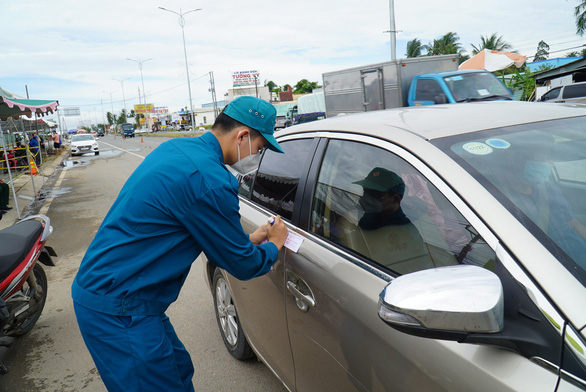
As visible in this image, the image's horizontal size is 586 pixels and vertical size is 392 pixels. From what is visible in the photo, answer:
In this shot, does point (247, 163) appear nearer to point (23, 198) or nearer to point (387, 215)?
point (387, 215)

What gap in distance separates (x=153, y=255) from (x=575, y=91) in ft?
48.0

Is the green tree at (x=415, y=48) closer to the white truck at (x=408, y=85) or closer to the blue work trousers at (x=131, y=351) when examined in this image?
the white truck at (x=408, y=85)

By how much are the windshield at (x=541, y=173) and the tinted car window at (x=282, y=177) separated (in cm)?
95

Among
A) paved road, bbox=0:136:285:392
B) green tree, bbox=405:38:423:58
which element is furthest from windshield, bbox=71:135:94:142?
green tree, bbox=405:38:423:58

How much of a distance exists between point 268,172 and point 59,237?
5795 mm

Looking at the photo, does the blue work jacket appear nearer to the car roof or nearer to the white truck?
the car roof

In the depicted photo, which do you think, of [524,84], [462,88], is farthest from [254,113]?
[524,84]

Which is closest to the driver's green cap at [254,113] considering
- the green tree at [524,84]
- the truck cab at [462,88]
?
the truck cab at [462,88]

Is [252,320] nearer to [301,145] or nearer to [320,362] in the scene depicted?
[320,362]

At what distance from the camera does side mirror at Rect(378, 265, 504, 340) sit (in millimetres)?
1018

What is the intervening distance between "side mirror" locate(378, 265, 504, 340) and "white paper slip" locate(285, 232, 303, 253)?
0.90 meters

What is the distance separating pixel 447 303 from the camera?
104 cm

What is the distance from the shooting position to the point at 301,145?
2.45 m

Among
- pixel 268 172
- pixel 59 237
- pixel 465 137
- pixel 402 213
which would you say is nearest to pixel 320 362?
pixel 402 213
